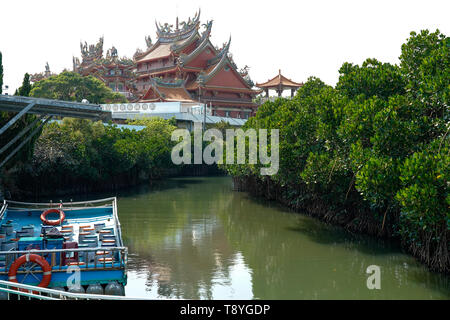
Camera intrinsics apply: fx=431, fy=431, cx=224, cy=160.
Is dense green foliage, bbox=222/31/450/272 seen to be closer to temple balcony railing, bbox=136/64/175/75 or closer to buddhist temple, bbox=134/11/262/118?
buddhist temple, bbox=134/11/262/118

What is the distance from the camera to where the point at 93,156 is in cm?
A: 2611

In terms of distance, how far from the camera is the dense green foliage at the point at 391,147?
1037 centimetres

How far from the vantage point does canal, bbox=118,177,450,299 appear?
1042 cm

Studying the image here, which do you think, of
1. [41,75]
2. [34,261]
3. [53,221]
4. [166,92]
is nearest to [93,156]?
[53,221]

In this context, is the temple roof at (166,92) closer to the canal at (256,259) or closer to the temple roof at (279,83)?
the temple roof at (279,83)

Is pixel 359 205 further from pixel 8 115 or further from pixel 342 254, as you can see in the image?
pixel 8 115

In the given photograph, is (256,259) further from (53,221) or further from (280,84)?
(280,84)

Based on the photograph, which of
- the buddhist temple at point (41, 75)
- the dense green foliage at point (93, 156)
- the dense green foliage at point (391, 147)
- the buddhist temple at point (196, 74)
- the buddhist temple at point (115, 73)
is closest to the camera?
the dense green foliage at point (391, 147)

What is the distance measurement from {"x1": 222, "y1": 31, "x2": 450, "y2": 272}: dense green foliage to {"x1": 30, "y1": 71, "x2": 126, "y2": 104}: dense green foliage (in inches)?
1166

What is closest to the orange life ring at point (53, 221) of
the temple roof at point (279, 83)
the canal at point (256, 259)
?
the canal at point (256, 259)

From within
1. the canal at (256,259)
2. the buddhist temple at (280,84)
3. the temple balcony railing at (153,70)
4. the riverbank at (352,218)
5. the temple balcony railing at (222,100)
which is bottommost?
the canal at (256,259)

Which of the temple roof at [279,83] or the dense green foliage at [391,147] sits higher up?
the temple roof at [279,83]

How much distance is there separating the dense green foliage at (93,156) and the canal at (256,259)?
531cm
